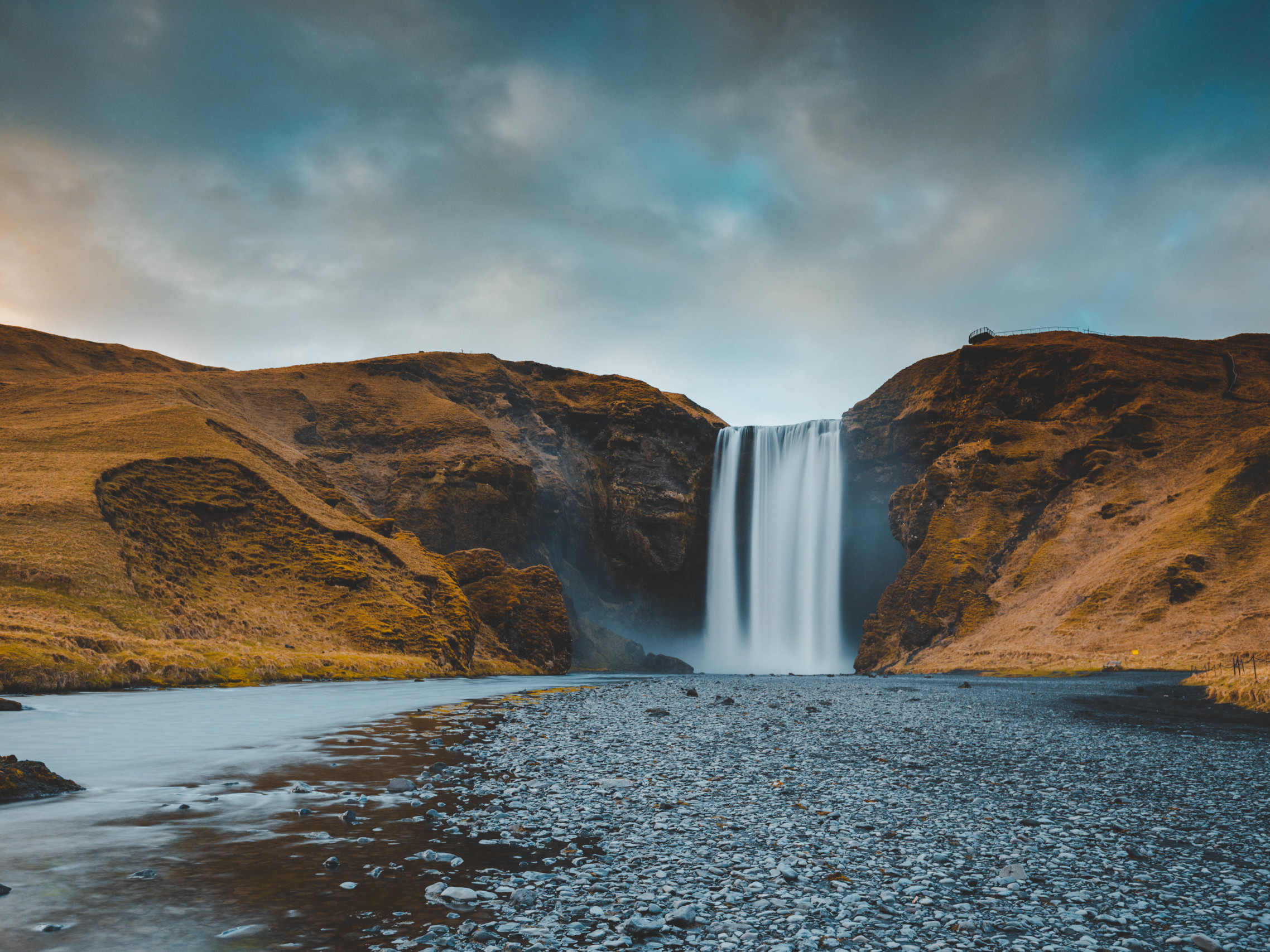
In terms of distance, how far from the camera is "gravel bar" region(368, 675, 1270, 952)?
530 centimetres

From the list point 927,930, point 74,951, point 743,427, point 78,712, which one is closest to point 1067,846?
point 927,930

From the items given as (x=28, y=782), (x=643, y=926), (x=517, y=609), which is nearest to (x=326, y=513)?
(x=517, y=609)

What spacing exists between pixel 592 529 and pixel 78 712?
272ft

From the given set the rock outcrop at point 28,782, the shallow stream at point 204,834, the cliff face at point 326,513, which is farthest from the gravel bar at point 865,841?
the cliff face at point 326,513

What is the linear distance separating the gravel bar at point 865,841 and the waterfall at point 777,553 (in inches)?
2937

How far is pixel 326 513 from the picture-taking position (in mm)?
55469

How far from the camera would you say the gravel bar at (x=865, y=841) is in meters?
5.30

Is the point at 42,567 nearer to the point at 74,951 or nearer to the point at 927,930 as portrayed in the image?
the point at 74,951

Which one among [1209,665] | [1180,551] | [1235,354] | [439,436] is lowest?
[1209,665]

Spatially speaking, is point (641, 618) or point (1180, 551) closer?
point (1180, 551)

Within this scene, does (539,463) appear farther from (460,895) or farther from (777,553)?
(460,895)

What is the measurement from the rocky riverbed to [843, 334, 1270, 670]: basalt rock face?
4232 cm

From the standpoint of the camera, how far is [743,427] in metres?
101

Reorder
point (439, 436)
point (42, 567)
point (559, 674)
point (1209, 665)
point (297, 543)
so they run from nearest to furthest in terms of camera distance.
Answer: point (42, 567) < point (1209, 665) < point (297, 543) < point (559, 674) < point (439, 436)
